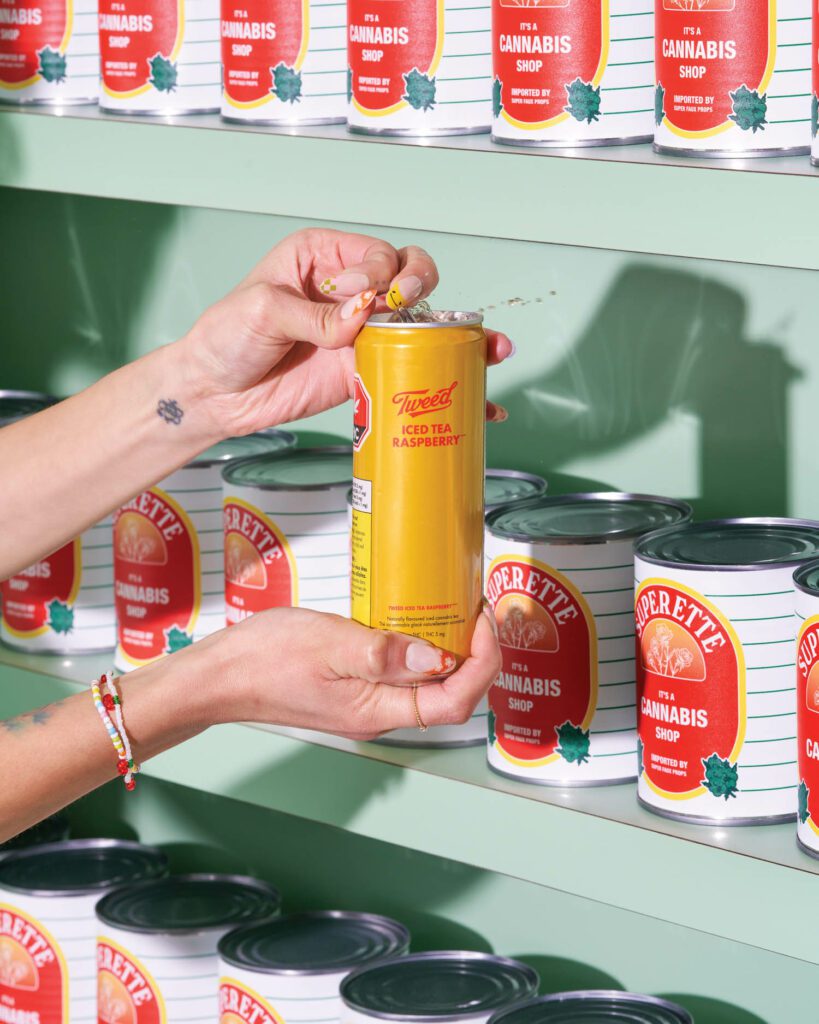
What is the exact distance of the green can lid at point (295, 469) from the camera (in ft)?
4.43

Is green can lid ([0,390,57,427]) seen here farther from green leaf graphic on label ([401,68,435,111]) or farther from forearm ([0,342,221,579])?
green leaf graphic on label ([401,68,435,111])

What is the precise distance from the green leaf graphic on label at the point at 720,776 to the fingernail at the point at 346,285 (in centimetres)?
38

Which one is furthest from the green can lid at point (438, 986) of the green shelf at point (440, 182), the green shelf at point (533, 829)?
the green shelf at point (440, 182)

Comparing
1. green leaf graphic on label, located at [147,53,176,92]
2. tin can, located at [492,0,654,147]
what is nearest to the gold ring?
tin can, located at [492,0,654,147]

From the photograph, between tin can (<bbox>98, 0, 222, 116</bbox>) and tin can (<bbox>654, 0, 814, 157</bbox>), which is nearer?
tin can (<bbox>654, 0, 814, 157</bbox>)

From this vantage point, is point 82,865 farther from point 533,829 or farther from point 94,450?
point 533,829

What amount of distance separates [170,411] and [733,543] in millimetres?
433

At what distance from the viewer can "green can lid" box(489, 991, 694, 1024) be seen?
4.09ft

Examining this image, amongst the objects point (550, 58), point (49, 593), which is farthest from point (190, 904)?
point (550, 58)

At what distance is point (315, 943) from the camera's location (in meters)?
1.46

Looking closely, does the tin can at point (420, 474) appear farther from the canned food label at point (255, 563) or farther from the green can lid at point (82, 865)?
the green can lid at point (82, 865)

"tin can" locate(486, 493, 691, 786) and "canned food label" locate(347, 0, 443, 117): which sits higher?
"canned food label" locate(347, 0, 443, 117)

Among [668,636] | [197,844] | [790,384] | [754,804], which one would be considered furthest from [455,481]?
[197,844]

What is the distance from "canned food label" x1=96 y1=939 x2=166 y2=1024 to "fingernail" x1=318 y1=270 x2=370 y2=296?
658 mm
